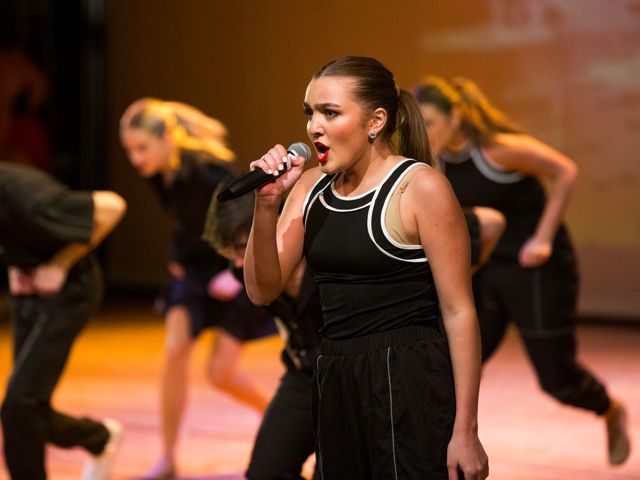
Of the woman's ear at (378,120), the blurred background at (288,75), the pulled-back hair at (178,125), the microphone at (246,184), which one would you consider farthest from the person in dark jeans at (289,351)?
the blurred background at (288,75)

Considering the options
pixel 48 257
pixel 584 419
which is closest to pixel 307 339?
pixel 48 257

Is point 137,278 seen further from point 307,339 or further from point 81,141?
point 307,339

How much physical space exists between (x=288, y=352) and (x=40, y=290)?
107 centimetres

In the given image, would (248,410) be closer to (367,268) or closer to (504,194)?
(504,194)

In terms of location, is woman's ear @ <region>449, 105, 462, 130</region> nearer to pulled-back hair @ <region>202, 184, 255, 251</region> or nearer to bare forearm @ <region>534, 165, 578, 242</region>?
bare forearm @ <region>534, 165, 578, 242</region>

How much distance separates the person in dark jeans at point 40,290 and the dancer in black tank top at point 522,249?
1352mm

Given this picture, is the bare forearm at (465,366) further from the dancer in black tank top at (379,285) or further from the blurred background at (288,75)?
the blurred background at (288,75)

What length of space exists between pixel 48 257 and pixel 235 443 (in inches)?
63.7

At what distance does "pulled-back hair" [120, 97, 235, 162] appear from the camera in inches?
195

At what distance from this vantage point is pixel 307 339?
3402mm

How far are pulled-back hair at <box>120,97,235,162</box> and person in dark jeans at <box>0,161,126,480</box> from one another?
688 millimetres

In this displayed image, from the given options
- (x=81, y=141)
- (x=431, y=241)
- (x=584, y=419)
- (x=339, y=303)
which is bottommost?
(x=81, y=141)

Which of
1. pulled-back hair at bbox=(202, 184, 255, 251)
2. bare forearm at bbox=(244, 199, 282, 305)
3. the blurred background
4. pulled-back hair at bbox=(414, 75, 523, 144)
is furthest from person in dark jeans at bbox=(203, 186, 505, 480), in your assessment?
the blurred background

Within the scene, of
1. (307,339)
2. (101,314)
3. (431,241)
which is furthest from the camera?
(101,314)
